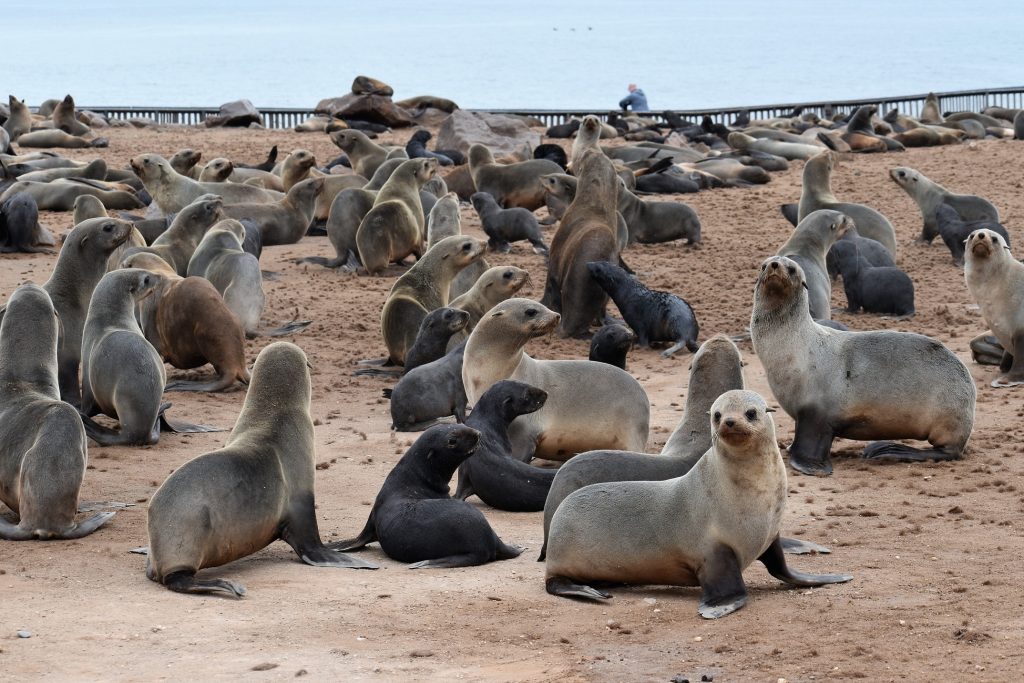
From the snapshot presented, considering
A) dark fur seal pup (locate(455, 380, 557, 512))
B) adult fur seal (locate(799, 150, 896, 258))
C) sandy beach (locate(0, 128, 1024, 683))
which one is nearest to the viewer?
sandy beach (locate(0, 128, 1024, 683))

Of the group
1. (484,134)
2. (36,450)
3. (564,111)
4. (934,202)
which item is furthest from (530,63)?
(36,450)

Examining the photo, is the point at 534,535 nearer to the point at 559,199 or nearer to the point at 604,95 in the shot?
the point at 559,199

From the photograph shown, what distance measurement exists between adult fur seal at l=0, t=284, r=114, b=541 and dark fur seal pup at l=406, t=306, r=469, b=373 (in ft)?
8.67

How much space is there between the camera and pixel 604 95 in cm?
7119

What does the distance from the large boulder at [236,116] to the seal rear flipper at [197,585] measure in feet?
75.5

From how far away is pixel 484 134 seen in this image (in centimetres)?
2145

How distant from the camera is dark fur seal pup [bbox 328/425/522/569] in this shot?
523 cm

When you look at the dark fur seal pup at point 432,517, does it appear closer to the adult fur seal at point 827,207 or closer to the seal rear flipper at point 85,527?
the seal rear flipper at point 85,527

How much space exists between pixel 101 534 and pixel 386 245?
22.4 ft

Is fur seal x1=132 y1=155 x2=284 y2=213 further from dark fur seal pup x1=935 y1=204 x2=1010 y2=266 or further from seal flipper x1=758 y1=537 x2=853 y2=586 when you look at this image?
seal flipper x1=758 y1=537 x2=853 y2=586

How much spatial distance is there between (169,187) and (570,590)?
1029 cm

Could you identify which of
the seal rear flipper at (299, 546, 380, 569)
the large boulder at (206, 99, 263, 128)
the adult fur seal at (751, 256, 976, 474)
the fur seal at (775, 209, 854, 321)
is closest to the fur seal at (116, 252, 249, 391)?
the adult fur seal at (751, 256, 976, 474)

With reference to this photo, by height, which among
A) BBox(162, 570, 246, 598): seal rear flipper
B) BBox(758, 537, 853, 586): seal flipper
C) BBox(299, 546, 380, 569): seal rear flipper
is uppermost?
BBox(758, 537, 853, 586): seal flipper

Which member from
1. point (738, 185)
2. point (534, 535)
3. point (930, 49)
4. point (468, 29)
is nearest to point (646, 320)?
point (534, 535)
